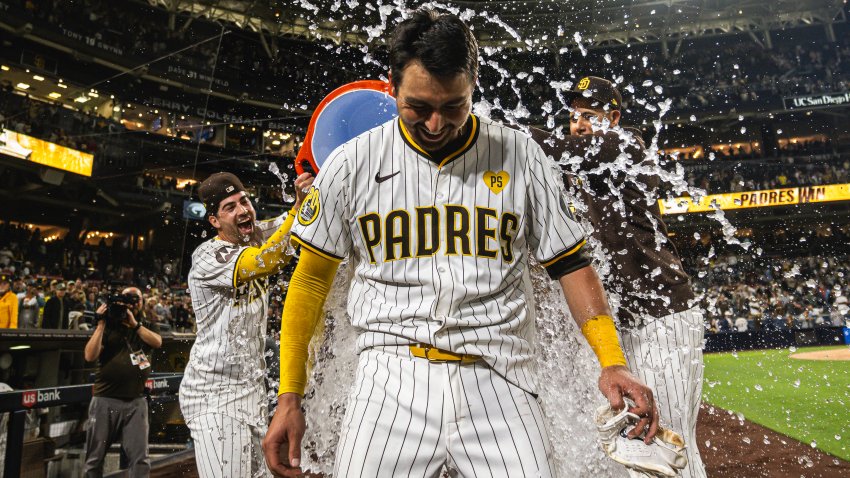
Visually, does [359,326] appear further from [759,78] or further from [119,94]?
[759,78]

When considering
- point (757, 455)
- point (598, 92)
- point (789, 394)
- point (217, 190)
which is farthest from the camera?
point (789, 394)

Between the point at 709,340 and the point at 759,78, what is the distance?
1639 cm

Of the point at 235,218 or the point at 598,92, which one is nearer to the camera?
the point at 598,92

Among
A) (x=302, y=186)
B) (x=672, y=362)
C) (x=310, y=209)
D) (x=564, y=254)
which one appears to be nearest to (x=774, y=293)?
(x=672, y=362)

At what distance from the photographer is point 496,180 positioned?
1767 millimetres

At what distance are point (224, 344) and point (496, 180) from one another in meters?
1.91

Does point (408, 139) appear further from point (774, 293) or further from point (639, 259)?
point (774, 293)

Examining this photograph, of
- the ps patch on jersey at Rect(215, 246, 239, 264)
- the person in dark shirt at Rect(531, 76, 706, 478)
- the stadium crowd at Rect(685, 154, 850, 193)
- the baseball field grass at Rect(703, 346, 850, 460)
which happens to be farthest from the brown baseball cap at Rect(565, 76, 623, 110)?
the stadium crowd at Rect(685, 154, 850, 193)

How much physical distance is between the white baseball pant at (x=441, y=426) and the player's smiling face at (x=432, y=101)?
1.95 feet

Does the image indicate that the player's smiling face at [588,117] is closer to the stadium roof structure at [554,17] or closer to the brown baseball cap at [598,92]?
the brown baseball cap at [598,92]

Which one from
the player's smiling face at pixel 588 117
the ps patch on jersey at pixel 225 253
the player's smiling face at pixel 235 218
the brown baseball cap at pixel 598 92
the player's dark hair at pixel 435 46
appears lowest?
the ps patch on jersey at pixel 225 253

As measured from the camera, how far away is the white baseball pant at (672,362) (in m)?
2.64

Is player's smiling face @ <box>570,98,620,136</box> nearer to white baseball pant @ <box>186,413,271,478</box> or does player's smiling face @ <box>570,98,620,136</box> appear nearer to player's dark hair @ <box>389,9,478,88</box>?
player's dark hair @ <box>389,9,478,88</box>

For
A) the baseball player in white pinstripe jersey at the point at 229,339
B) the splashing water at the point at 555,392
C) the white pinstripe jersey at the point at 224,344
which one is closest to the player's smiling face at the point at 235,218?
the baseball player in white pinstripe jersey at the point at 229,339
